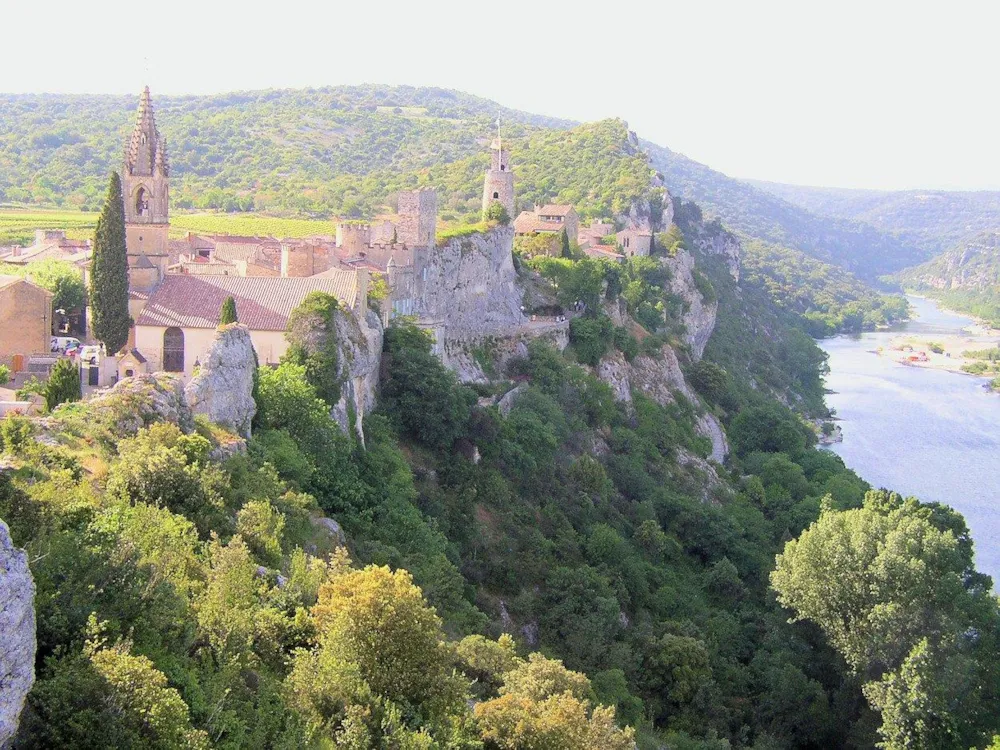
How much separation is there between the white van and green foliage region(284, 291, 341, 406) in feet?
23.8

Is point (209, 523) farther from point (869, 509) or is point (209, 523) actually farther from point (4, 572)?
point (869, 509)

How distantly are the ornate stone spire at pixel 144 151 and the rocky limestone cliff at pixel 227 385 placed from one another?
40.5ft

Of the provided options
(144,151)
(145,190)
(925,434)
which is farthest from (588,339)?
(925,434)

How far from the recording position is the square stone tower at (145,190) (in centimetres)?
3466

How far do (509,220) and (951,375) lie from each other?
68.7 meters

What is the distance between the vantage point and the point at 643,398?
55.2 metres

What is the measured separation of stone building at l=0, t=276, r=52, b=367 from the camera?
30.8 metres

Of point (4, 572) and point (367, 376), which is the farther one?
point (367, 376)

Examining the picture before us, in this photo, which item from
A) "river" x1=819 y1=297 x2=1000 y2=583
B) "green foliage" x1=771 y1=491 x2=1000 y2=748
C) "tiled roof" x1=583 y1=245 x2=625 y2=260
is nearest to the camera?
"green foliage" x1=771 y1=491 x2=1000 y2=748

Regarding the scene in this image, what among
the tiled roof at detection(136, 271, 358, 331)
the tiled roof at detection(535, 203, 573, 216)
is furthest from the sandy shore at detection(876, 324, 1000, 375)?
the tiled roof at detection(136, 271, 358, 331)

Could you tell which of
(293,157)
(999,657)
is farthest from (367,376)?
(293,157)

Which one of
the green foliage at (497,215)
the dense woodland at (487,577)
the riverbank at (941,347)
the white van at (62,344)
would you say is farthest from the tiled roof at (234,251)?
the riverbank at (941,347)

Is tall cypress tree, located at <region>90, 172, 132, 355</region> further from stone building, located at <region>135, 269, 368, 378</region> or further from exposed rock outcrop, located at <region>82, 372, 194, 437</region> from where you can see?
exposed rock outcrop, located at <region>82, 372, 194, 437</region>

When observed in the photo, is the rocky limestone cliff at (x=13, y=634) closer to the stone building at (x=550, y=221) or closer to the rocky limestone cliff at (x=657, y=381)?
the rocky limestone cliff at (x=657, y=381)
